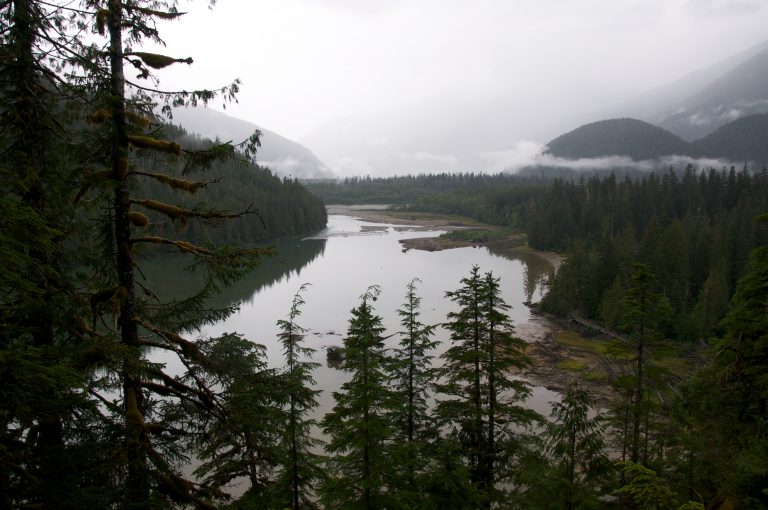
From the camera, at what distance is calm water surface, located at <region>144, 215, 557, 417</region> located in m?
36.4

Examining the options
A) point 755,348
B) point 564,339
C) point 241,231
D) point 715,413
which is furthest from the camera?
point 241,231

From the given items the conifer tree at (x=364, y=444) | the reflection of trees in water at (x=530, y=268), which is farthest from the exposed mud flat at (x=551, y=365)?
the conifer tree at (x=364, y=444)

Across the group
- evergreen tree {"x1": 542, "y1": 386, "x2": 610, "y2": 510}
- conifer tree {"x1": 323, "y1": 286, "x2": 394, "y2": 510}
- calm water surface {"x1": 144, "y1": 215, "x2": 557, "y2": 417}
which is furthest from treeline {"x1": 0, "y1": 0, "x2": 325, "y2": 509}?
calm water surface {"x1": 144, "y1": 215, "x2": 557, "y2": 417}

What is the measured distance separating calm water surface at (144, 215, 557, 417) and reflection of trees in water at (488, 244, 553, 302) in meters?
0.14

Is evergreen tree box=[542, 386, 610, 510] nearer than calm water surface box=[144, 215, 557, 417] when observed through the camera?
Yes

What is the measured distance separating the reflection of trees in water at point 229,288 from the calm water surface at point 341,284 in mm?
126

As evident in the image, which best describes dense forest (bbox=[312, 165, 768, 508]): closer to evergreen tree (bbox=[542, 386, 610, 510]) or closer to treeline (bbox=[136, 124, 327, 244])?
evergreen tree (bbox=[542, 386, 610, 510])

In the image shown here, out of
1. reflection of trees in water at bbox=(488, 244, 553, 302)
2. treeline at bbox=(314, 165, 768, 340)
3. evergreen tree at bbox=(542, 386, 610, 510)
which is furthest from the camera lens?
reflection of trees in water at bbox=(488, 244, 553, 302)

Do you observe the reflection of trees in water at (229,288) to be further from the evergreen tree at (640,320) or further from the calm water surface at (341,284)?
the evergreen tree at (640,320)

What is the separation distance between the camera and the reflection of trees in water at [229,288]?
4850 cm

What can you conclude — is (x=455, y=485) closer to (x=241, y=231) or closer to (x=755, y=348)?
(x=755, y=348)

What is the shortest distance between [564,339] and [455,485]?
32779 mm

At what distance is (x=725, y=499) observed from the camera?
923 centimetres

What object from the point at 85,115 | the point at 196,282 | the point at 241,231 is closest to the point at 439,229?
the point at 241,231
